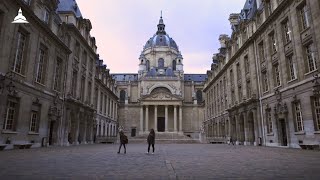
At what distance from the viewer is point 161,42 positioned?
84000 mm

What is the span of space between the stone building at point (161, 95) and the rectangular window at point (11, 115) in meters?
45.5

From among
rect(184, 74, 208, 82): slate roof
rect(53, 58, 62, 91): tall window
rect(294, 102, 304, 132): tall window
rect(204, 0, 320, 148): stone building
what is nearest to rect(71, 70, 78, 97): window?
rect(53, 58, 62, 91): tall window

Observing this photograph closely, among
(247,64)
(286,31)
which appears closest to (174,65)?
(247,64)

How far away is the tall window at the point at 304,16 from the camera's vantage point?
786 inches

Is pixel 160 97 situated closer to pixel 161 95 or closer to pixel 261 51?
pixel 161 95

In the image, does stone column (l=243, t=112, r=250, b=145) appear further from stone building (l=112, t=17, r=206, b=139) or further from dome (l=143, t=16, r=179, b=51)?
dome (l=143, t=16, r=179, b=51)

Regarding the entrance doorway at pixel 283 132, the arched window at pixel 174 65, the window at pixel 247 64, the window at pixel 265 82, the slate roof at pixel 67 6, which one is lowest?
the entrance doorway at pixel 283 132

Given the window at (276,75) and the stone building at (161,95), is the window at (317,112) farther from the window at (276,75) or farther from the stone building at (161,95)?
the stone building at (161,95)

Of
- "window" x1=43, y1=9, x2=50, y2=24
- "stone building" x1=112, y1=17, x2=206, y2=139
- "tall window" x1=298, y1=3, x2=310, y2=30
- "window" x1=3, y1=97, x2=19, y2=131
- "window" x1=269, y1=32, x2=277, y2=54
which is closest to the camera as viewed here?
"window" x1=3, y1=97, x2=19, y2=131

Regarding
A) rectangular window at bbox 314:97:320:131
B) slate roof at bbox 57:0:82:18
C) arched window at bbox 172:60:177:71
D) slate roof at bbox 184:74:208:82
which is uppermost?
arched window at bbox 172:60:177:71

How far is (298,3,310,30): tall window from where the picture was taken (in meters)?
20.0

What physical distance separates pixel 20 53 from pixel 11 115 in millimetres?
4931

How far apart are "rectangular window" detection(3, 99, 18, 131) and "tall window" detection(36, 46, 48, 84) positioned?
14.0 feet

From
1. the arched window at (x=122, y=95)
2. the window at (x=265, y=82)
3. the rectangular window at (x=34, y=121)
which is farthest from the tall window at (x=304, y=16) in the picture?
the arched window at (x=122, y=95)
